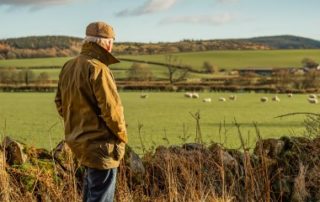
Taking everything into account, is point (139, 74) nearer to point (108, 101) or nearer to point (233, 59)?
point (233, 59)

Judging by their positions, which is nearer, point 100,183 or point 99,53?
point 99,53

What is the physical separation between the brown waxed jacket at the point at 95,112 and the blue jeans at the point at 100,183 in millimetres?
111

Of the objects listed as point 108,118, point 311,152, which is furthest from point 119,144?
point 311,152

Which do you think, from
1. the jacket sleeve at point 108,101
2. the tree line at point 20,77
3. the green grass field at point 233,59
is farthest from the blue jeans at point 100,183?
the green grass field at point 233,59

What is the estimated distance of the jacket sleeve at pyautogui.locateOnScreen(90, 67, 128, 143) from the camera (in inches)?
173

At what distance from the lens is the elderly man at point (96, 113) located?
4.41 metres

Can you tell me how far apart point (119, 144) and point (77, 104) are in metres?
0.45

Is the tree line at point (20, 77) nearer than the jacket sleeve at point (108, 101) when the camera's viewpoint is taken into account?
No

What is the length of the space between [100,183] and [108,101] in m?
0.68

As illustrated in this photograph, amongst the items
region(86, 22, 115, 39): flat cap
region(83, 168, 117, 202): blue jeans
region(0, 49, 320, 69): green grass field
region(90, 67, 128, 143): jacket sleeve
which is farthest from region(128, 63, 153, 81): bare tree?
region(90, 67, 128, 143): jacket sleeve

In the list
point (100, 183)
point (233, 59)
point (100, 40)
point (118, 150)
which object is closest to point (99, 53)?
point (100, 40)

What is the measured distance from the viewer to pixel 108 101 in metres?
4.39

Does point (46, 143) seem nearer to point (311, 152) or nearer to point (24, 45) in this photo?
point (311, 152)

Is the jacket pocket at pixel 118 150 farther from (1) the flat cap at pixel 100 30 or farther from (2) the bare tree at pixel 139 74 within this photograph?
(2) the bare tree at pixel 139 74
